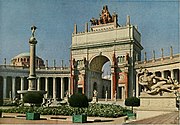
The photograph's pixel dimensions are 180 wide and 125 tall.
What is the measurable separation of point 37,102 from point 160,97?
1402 centimetres

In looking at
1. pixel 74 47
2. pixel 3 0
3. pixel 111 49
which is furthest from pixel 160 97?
pixel 74 47

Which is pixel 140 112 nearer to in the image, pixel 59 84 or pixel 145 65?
pixel 145 65

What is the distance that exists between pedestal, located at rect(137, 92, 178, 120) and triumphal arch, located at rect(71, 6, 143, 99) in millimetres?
32677

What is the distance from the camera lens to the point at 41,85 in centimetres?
6719

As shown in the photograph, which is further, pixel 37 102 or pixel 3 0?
pixel 37 102

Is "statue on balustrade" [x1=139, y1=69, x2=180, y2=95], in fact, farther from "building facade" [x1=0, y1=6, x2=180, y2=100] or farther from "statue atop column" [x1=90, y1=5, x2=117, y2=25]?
"statue atop column" [x1=90, y1=5, x2=117, y2=25]

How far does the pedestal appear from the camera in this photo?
763 inches

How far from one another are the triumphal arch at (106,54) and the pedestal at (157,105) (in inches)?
1287

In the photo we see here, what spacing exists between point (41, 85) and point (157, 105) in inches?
1965

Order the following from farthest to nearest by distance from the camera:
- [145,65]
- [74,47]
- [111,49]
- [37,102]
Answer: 1. [74,47]
2. [111,49]
3. [145,65]
4. [37,102]

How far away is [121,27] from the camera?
5841 cm

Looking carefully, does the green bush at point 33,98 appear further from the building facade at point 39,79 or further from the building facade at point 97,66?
the building facade at point 39,79

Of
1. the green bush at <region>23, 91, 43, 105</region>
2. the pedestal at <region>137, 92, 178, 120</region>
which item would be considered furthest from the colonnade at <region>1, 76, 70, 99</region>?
the pedestal at <region>137, 92, 178, 120</region>

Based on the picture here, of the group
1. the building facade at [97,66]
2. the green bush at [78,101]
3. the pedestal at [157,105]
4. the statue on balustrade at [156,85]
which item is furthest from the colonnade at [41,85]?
the pedestal at [157,105]
